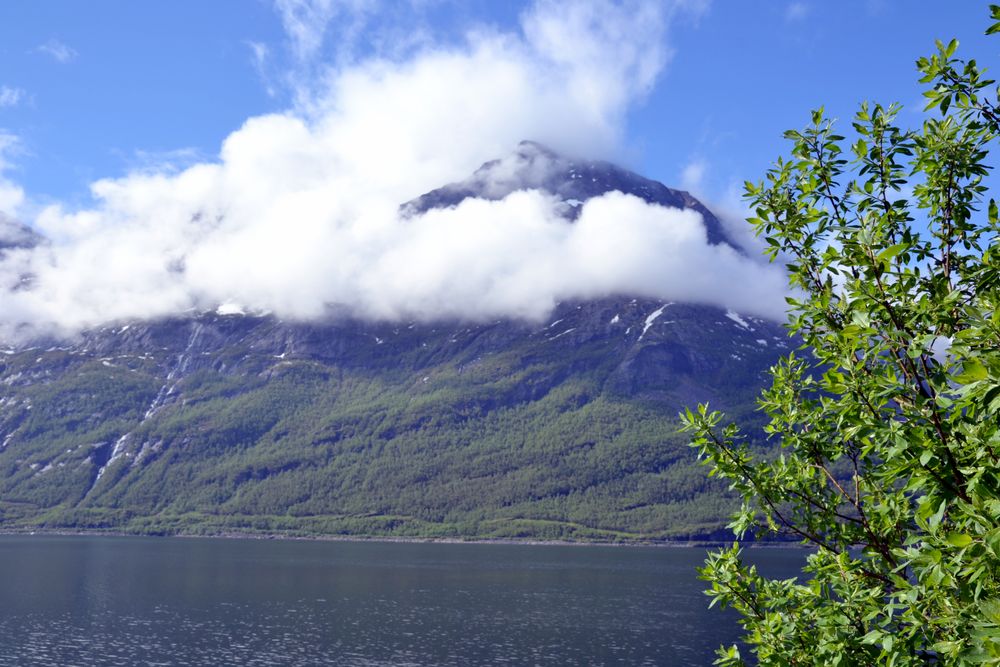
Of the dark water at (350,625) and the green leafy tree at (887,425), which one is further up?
the green leafy tree at (887,425)

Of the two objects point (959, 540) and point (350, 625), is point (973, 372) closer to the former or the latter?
point (959, 540)

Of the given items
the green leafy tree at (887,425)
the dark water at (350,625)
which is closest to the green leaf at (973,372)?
the green leafy tree at (887,425)

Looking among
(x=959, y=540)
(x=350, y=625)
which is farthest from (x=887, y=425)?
(x=350, y=625)

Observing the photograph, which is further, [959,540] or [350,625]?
[350,625]

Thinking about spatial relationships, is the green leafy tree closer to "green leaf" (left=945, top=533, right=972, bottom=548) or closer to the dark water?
"green leaf" (left=945, top=533, right=972, bottom=548)

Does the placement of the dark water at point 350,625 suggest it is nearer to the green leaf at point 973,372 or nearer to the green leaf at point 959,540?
the green leaf at point 959,540

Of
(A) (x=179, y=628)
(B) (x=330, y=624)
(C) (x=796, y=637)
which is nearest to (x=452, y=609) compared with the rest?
(B) (x=330, y=624)

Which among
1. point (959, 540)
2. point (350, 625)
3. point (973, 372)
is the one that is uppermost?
point (973, 372)

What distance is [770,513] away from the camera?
11305 mm

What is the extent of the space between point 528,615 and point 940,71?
15337 cm

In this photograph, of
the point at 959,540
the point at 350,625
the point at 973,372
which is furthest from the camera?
the point at 350,625

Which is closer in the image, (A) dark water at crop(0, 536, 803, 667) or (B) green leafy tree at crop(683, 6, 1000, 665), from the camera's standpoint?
(B) green leafy tree at crop(683, 6, 1000, 665)

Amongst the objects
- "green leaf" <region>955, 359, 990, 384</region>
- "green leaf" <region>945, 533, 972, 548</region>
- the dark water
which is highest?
"green leaf" <region>955, 359, 990, 384</region>

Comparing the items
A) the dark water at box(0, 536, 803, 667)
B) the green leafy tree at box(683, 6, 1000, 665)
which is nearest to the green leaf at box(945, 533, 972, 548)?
the green leafy tree at box(683, 6, 1000, 665)
